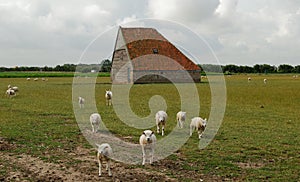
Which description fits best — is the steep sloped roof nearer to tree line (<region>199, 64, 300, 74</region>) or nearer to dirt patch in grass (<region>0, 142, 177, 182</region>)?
dirt patch in grass (<region>0, 142, 177, 182</region>)

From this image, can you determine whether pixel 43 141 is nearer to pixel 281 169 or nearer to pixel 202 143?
pixel 202 143

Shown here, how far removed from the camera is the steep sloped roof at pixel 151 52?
195 feet

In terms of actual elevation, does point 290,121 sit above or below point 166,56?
below

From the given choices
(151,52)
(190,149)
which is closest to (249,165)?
(190,149)

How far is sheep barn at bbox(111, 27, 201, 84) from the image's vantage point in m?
58.9

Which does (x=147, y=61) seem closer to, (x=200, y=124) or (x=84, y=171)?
(x=200, y=124)

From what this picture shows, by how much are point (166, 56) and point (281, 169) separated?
54581 millimetres

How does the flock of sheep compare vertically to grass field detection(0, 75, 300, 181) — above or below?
above

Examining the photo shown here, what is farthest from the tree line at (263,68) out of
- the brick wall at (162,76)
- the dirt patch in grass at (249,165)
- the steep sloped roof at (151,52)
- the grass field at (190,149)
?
the dirt patch in grass at (249,165)

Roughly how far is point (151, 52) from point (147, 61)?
283cm

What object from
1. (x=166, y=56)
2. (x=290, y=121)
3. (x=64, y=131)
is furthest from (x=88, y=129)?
(x=166, y=56)

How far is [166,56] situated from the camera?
64.0 metres

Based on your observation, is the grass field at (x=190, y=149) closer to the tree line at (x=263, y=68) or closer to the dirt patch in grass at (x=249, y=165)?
the dirt patch in grass at (x=249, y=165)

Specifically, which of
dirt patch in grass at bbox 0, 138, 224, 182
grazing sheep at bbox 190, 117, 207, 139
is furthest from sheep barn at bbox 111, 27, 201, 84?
dirt patch in grass at bbox 0, 138, 224, 182
